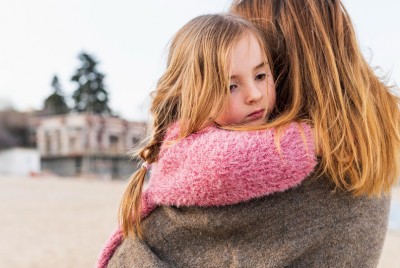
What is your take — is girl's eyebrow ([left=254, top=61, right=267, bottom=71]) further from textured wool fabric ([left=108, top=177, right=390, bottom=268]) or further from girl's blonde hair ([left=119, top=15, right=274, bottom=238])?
textured wool fabric ([left=108, top=177, right=390, bottom=268])

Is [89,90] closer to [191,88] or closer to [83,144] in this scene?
[83,144]

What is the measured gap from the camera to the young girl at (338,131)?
1398 millimetres

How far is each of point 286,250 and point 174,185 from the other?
350 mm

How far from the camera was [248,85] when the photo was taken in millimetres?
1590

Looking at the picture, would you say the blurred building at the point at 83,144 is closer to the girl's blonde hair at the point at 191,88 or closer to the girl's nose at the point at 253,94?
the girl's blonde hair at the point at 191,88

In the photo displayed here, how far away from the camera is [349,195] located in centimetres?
145

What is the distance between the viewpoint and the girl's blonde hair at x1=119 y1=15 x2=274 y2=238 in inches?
61.0

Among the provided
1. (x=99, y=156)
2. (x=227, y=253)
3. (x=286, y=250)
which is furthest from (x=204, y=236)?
(x=99, y=156)

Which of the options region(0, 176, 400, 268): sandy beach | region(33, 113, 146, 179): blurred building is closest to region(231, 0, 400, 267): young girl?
region(0, 176, 400, 268): sandy beach

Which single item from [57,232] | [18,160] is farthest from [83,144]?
[57,232]

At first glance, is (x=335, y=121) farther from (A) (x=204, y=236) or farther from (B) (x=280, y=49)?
(A) (x=204, y=236)

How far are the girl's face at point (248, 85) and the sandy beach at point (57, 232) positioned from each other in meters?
8.26

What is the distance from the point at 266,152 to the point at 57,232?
13.6 meters

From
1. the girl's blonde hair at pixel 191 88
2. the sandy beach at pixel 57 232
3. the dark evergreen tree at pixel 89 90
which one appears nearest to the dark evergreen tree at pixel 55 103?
the dark evergreen tree at pixel 89 90
